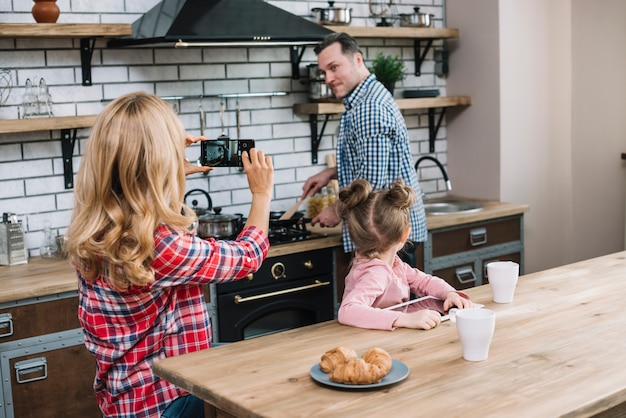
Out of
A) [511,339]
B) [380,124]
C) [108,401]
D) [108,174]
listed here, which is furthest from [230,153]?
[380,124]

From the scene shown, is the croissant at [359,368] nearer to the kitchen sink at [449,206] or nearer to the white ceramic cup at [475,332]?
the white ceramic cup at [475,332]

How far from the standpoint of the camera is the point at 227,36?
11.9 feet

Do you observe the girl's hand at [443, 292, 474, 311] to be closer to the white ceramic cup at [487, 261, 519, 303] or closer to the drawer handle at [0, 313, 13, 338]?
the white ceramic cup at [487, 261, 519, 303]

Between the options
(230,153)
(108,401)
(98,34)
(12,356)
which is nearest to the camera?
(108,401)

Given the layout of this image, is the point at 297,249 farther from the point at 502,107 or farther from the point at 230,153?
the point at 502,107

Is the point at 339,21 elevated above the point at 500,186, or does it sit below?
above

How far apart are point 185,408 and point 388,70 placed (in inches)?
114

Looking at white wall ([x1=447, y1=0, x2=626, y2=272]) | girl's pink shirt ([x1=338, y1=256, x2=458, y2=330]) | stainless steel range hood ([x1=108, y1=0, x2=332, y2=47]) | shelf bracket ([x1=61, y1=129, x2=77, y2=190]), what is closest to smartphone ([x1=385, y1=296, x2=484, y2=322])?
girl's pink shirt ([x1=338, y1=256, x2=458, y2=330])

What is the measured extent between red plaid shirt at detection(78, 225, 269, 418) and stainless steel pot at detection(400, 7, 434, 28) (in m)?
2.94

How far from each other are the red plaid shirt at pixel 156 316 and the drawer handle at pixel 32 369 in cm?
96

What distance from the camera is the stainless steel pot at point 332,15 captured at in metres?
4.43

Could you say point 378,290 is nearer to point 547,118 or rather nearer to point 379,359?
point 379,359

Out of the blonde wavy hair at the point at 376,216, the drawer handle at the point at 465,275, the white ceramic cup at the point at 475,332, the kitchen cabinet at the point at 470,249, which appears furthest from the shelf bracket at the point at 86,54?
the white ceramic cup at the point at 475,332

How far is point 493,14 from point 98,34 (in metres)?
2.45
